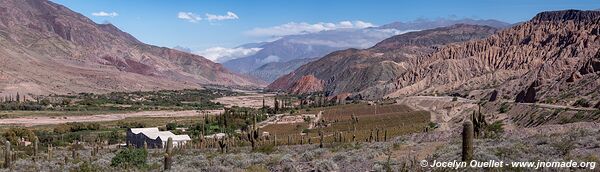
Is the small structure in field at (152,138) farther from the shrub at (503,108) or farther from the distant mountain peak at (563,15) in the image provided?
the distant mountain peak at (563,15)

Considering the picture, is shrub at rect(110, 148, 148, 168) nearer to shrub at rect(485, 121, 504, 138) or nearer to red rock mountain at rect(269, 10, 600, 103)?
shrub at rect(485, 121, 504, 138)

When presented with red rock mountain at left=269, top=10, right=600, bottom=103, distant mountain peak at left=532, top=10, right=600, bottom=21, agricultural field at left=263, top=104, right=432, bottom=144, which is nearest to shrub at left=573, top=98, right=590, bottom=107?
red rock mountain at left=269, top=10, right=600, bottom=103

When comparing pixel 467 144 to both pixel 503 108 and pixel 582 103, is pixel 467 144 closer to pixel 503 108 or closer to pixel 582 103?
pixel 582 103

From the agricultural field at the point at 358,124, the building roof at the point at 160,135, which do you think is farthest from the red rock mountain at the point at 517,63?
the building roof at the point at 160,135

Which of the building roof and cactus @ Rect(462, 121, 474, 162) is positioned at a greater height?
cactus @ Rect(462, 121, 474, 162)

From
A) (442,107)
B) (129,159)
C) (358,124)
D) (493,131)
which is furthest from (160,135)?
(442,107)

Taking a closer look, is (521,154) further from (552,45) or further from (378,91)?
(378,91)

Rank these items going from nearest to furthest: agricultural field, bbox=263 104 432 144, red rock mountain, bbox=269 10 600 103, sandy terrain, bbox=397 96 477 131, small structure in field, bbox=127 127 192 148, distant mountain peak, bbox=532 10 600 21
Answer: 1. small structure in field, bbox=127 127 192 148
2. agricultural field, bbox=263 104 432 144
3. sandy terrain, bbox=397 96 477 131
4. red rock mountain, bbox=269 10 600 103
5. distant mountain peak, bbox=532 10 600 21

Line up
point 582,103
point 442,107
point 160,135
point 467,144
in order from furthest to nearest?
point 442,107, point 160,135, point 582,103, point 467,144

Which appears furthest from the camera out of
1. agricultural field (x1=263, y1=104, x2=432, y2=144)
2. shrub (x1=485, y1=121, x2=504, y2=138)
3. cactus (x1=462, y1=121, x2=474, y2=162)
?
agricultural field (x1=263, y1=104, x2=432, y2=144)
